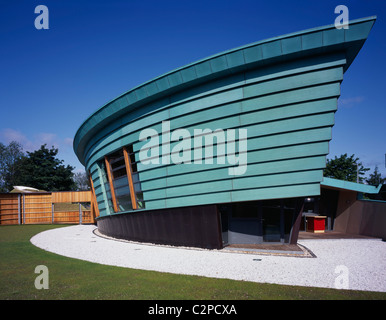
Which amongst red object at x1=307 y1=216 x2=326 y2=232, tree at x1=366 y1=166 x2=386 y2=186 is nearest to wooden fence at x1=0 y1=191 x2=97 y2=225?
red object at x1=307 y1=216 x2=326 y2=232

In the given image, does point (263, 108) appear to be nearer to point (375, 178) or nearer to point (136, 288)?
point (136, 288)

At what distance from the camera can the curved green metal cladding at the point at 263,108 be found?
27.4ft

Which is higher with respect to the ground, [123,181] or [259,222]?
[123,181]

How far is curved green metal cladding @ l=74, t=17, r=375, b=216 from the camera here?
27.4 feet

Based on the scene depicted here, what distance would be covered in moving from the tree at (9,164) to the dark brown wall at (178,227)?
55.0 m

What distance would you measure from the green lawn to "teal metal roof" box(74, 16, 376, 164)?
659 cm

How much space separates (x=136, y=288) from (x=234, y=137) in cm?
573

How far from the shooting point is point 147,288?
5.29 m

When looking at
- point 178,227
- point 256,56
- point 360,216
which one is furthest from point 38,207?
point 360,216

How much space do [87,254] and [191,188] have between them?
4.44 metres

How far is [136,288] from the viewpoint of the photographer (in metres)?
5.29
